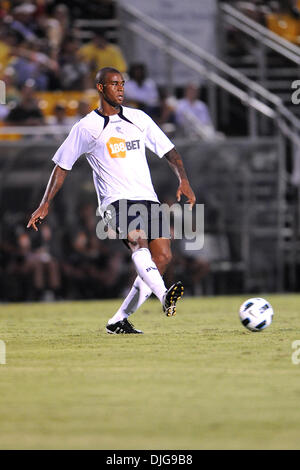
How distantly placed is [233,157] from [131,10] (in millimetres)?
3739

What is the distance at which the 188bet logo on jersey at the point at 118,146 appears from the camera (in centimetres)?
1030

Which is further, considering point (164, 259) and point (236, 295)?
point (236, 295)

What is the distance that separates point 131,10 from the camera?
66.7 ft

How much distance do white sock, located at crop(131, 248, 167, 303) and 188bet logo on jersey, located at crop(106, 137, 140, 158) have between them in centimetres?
100

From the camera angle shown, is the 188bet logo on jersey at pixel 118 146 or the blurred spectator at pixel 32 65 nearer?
the 188bet logo on jersey at pixel 118 146

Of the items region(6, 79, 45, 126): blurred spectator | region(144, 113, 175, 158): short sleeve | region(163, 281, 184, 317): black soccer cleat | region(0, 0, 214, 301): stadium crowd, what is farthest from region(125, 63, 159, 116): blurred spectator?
region(163, 281, 184, 317): black soccer cleat

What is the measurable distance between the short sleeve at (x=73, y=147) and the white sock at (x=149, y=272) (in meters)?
1.14

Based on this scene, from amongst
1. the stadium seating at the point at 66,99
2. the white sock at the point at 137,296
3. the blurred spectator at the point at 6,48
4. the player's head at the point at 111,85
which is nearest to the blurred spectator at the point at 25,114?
the stadium seating at the point at 66,99

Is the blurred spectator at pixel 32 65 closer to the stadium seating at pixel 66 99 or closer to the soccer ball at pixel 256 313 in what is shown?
the stadium seating at pixel 66 99

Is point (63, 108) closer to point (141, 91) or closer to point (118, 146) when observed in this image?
point (141, 91)

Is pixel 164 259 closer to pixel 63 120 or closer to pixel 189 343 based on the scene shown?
pixel 189 343

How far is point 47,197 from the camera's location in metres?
10.2
